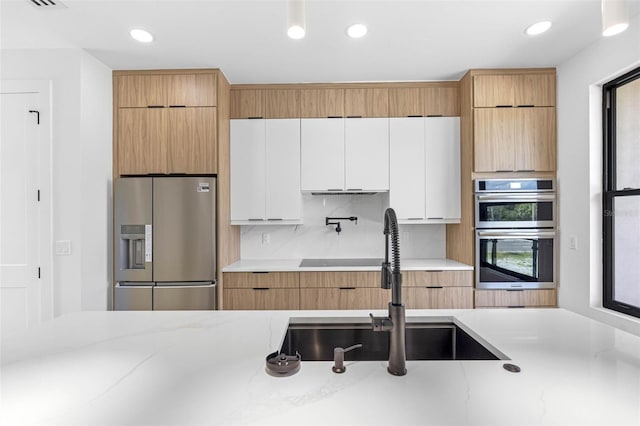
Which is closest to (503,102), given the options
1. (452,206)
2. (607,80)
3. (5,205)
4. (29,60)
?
(607,80)

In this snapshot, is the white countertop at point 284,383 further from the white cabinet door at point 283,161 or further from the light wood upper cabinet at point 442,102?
the light wood upper cabinet at point 442,102

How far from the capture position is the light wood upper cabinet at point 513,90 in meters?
2.90

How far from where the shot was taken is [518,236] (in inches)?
111

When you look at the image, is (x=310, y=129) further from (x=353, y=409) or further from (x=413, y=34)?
(x=353, y=409)

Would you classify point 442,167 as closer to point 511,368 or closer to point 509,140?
point 509,140

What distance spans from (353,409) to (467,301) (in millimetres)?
2469

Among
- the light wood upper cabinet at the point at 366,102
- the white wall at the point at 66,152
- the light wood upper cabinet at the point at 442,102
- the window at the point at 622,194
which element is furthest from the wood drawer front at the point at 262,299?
the window at the point at 622,194

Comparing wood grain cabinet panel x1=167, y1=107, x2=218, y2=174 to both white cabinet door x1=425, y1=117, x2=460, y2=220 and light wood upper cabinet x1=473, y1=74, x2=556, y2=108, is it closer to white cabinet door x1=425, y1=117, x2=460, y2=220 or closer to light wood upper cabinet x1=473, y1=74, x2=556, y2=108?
white cabinet door x1=425, y1=117, x2=460, y2=220

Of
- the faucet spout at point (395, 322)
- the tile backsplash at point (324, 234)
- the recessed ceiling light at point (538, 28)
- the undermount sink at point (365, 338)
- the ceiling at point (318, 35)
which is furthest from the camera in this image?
the tile backsplash at point (324, 234)

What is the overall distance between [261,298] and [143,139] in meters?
1.72

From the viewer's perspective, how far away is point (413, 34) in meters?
2.36

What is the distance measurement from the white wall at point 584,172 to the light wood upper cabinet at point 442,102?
0.84 m

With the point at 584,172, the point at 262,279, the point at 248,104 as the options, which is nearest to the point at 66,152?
the point at 248,104

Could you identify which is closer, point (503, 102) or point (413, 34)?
point (413, 34)
